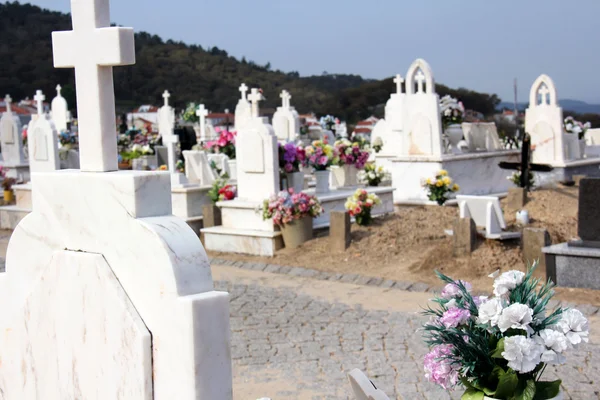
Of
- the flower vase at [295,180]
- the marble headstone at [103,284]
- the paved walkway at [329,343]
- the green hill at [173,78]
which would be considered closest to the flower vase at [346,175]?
the flower vase at [295,180]

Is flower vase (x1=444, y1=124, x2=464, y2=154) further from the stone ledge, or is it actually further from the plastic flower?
the plastic flower

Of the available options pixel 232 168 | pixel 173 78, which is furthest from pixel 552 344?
pixel 173 78

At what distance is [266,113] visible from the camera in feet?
193

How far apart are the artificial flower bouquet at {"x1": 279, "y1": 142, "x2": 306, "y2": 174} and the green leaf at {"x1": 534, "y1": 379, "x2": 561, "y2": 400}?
8.60 m

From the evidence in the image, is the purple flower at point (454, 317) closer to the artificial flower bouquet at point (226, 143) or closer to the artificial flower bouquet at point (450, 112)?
the artificial flower bouquet at point (226, 143)

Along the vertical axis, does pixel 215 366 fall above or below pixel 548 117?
below

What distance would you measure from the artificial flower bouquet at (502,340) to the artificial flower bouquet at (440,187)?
9.48 metres

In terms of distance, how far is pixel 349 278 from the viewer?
9.89m

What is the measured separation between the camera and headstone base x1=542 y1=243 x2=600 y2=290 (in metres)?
8.50

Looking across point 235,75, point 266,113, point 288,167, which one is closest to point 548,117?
point 288,167

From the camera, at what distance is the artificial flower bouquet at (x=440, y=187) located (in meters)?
13.4

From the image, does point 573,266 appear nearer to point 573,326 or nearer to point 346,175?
point 573,326

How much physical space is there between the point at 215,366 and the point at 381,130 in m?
18.3

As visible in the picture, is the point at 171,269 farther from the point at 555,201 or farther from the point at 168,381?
the point at 555,201
